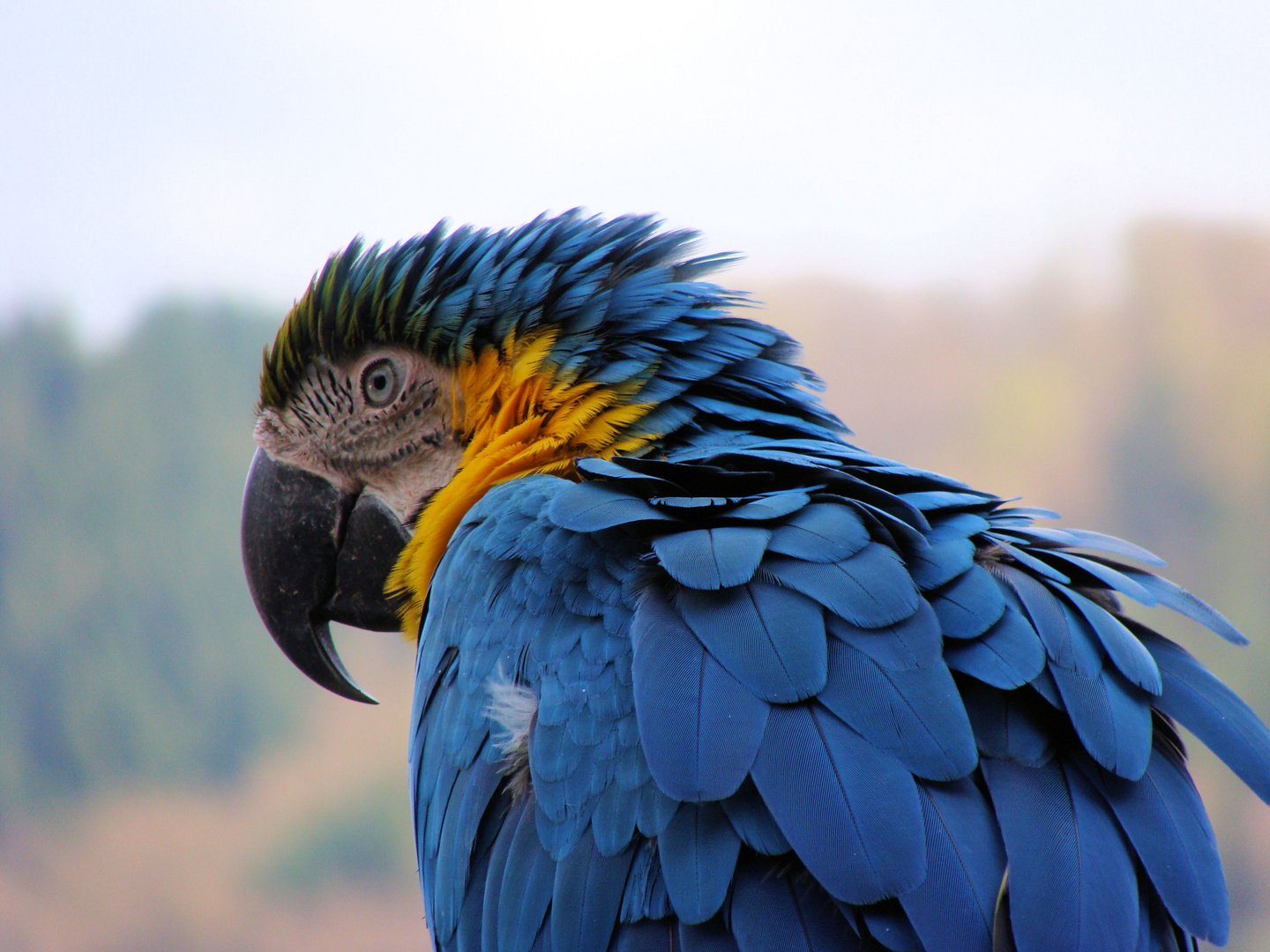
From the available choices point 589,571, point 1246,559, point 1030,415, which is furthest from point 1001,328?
point 589,571

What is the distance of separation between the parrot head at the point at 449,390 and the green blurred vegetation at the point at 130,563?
8.85 feet

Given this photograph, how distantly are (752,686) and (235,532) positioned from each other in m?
3.50

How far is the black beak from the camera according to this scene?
3.57ft

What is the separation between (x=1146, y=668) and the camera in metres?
0.67

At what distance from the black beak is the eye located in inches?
4.4

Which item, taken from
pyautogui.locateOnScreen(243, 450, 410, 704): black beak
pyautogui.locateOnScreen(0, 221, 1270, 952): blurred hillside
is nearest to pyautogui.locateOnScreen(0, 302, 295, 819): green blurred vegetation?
pyautogui.locateOnScreen(0, 221, 1270, 952): blurred hillside

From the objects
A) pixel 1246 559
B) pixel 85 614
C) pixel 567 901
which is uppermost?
pixel 567 901

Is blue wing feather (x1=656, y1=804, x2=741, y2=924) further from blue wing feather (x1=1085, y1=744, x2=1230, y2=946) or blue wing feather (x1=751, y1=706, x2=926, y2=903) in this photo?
blue wing feather (x1=1085, y1=744, x2=1230, y2=946)

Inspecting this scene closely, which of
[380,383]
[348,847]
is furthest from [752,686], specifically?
[348,847]

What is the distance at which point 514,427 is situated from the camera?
3.18ft

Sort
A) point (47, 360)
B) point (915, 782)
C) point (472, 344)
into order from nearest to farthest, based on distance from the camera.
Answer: point (915, 782) → point (472, 344) → point (47, 360)

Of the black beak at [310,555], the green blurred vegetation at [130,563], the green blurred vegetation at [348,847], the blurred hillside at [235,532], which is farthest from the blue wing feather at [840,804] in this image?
the green blurred vegetation at [130,563]

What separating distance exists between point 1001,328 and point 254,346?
2.73 meters

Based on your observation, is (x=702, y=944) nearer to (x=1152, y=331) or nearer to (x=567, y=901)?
(x=567, y=901)
